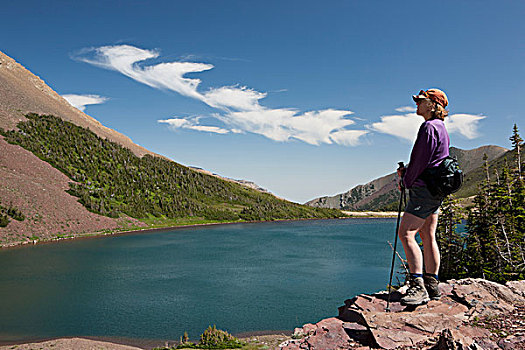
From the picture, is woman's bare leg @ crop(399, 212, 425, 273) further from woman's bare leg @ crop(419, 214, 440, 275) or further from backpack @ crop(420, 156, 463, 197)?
backpack @ crop(420, 156, 463, 197)

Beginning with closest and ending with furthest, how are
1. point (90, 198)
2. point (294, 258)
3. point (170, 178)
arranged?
point (294, 258)
point (90, 198)
point (170, 178)

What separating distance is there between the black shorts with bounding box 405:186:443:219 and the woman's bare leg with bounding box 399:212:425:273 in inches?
3.8

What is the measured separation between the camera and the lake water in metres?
20.3

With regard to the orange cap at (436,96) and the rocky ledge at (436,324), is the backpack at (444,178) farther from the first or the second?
the rocky ledge at (436,324)

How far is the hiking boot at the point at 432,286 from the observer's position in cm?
585

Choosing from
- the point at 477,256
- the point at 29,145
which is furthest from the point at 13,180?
the point at 477,256

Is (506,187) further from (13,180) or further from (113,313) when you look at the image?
(13,180)

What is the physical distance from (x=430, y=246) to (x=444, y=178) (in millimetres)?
1279

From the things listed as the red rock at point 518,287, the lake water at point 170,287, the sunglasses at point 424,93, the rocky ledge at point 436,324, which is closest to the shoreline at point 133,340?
the lake water at point 170,287

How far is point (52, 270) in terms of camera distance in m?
34.7

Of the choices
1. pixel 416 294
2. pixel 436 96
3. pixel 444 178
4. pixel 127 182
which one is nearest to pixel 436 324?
pixel 416 294

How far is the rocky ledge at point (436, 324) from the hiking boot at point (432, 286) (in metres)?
0.10

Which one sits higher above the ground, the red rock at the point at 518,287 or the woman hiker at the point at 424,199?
the woman hiker at the point at 424,199

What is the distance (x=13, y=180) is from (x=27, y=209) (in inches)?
317
